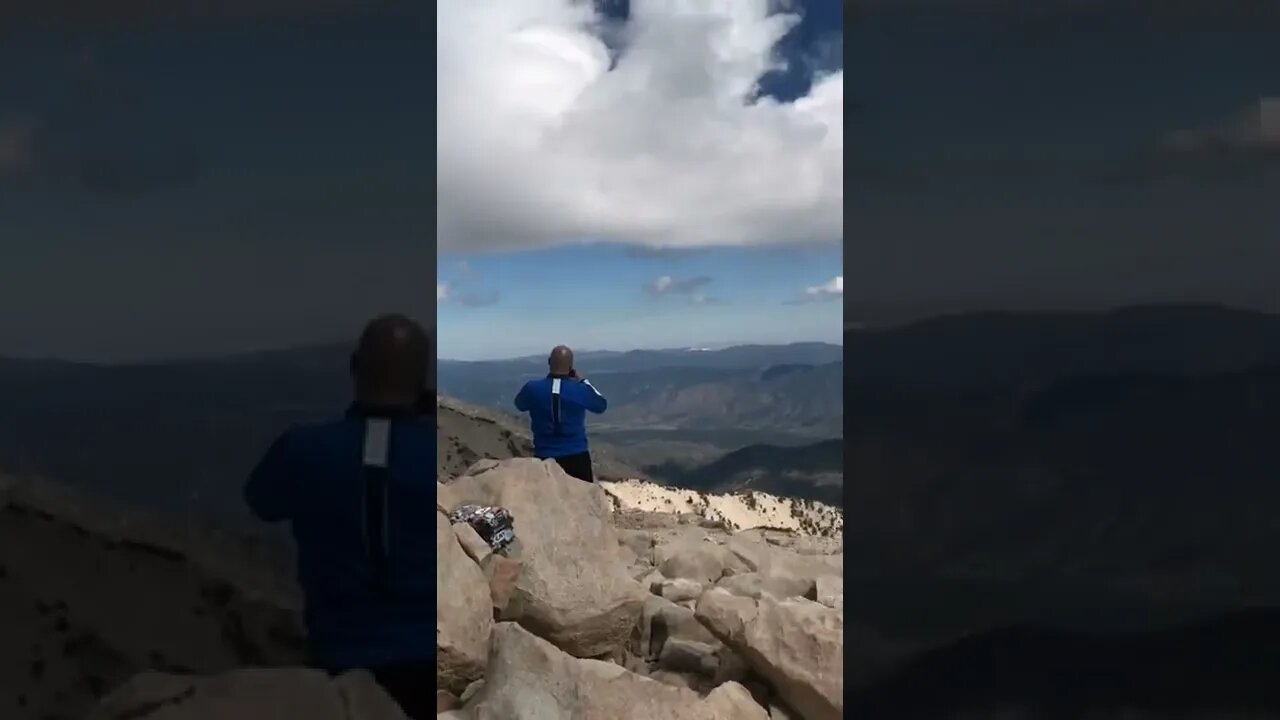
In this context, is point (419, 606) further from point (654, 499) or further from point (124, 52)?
point (654, 499)

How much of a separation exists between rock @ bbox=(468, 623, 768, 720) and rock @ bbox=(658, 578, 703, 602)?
0.86 meters

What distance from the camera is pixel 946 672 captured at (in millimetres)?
1923

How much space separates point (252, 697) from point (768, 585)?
2.14 m

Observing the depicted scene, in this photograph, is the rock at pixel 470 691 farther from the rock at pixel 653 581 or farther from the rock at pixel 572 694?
the rock at pixel 653 581

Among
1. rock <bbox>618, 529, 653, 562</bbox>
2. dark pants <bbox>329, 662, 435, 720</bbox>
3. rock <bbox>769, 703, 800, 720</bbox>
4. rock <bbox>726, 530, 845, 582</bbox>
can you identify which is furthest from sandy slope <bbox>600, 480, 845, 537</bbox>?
dark pants <bbox>329, 662, 435, 720</bbox>

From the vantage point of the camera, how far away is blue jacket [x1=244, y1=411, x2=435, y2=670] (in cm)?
A: 173

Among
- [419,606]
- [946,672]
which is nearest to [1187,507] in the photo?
[946,672]

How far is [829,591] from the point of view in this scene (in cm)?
345

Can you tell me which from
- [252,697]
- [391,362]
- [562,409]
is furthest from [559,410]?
[252,697]

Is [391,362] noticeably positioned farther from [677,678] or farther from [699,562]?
[699,562]

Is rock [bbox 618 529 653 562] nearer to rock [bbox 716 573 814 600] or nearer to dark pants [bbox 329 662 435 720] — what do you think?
rock [bbox 716 573 814 600]

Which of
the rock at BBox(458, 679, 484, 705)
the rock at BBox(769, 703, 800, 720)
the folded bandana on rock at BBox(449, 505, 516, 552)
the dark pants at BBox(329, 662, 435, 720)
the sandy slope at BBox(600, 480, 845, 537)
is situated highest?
the folded bandana on rock at BBox(449, 505, 516, 552)

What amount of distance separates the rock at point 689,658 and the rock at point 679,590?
0.37 metres

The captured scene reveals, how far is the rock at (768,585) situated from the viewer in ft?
11.0
